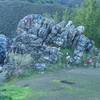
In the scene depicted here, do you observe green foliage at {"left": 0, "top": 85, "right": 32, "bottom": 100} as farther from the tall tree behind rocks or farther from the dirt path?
the tall tree behind rocks

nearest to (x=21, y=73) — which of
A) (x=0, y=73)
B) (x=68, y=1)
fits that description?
(x=0, y=73)

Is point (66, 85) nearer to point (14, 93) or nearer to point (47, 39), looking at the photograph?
point (14, 93)

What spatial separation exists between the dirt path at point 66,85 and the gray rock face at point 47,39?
199 cm

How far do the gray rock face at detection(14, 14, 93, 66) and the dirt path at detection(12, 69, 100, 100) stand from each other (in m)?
1.99

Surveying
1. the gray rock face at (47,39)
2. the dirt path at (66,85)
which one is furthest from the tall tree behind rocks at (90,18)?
the dirt path at (66,85)

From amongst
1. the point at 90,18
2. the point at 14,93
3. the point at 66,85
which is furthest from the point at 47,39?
the point at 14,93

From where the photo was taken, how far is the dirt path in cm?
1447

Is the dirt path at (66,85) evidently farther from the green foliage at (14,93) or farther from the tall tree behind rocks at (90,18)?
the tall tree behind rocks at (90,18)

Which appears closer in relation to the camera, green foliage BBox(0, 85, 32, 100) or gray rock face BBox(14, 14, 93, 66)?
green foliage BBox(0, 85, 32, 100)

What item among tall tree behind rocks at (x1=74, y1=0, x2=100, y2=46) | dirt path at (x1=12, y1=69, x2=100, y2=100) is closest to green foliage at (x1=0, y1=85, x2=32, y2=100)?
dirt path at (x1=12, y1=69, x2=100, y2=100)

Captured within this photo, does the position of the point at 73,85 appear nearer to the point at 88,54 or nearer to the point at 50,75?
the point at 50,75

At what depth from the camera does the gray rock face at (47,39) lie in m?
22.6

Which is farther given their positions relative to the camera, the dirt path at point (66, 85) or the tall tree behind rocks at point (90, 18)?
the tall tree behind rocks at point (90, 18)

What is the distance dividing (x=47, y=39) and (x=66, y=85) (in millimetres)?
7527
